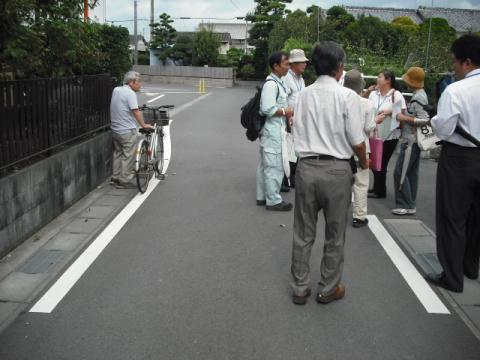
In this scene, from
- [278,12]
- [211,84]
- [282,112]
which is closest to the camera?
[282,112]

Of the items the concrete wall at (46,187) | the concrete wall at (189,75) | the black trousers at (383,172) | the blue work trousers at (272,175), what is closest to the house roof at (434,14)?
the concrete wall at (189,75)

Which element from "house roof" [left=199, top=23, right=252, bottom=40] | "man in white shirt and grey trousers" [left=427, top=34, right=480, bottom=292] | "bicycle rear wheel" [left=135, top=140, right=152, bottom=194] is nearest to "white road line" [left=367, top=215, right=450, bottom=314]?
"man in white shirt and grey trousers" [left=427, top=34, right=480, bottom=292]

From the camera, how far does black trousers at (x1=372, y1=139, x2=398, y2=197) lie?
8078mm

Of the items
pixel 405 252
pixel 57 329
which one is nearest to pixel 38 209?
pixel 57 329

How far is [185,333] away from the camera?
13.1ft

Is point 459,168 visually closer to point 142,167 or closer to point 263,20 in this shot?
point 142,167

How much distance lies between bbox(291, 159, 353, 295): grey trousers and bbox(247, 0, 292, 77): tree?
153 ft

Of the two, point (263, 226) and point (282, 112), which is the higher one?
point (282, 112)

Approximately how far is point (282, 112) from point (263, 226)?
146 cm

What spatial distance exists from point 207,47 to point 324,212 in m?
52.0

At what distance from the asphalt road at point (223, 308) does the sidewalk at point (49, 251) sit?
28cm

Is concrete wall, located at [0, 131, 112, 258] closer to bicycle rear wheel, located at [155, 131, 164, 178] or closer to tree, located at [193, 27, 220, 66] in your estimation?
bicycle rear wheel, located at [155, 131, 164, 178]

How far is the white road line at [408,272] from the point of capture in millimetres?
4574

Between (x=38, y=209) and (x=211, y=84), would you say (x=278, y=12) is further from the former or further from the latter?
(x=38, y=209)
